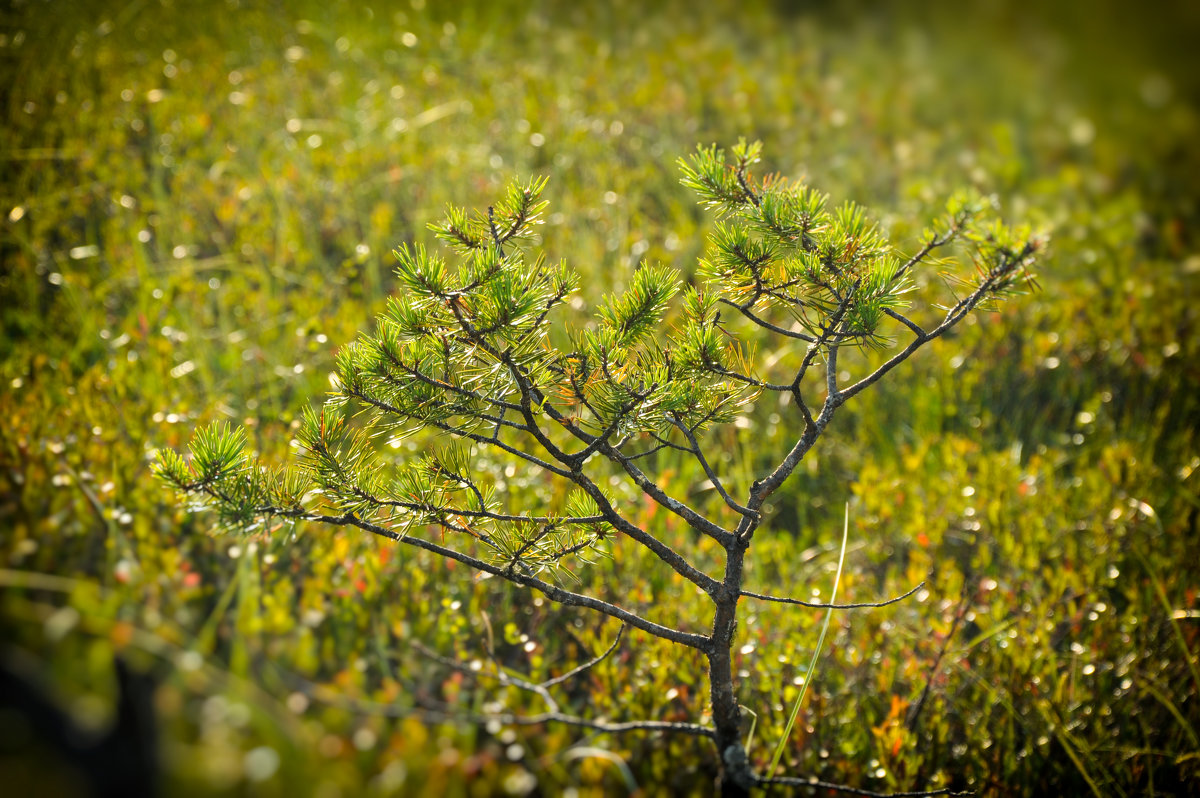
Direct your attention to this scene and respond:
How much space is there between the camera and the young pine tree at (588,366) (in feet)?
4.89

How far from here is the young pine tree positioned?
149 cm

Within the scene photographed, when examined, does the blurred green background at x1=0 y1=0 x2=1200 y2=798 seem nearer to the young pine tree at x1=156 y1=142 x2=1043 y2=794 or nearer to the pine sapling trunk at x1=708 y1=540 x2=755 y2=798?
the pine sapling trunk at x1=708 y1=540 x2=755 y2=798

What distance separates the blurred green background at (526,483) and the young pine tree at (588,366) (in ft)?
1.18

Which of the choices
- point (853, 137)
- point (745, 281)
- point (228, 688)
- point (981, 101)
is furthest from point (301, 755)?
point (981, 101)

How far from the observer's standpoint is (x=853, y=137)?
6.15 meters

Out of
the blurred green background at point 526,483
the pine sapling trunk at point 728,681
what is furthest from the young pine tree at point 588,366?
the blurred green background at point 526,483

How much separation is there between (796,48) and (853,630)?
21.0ft

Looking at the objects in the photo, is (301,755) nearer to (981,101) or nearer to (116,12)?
(116,12)

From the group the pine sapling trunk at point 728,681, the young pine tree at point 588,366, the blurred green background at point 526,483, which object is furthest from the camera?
the blurred green background at point 526,483

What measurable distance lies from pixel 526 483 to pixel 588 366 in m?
1.52

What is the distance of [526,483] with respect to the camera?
3027mm

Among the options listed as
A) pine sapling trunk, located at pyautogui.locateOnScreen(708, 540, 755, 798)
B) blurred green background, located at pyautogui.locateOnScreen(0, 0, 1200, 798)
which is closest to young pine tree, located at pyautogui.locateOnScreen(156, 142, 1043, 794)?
pine sapling trunk, located at pyautogui.locateOnScreen(708, 540, 755, 798)

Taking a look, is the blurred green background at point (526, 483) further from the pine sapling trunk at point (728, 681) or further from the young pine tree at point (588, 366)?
the young pine tree at point (588, 366)

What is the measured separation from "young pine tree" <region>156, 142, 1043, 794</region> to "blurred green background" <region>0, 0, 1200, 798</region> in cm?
36
